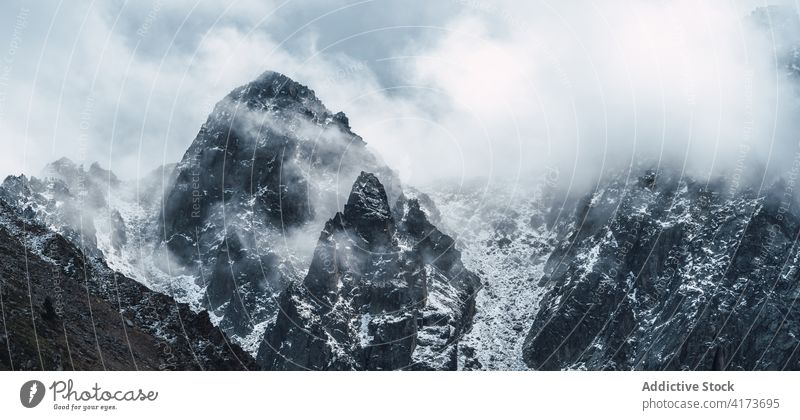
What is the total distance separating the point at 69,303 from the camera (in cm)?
10875

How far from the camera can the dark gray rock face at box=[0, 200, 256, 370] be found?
301 feet

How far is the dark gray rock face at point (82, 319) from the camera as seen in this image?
301ft
